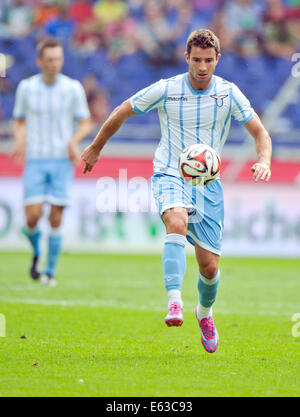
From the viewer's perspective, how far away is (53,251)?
952cm

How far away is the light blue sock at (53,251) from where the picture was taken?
372 inches

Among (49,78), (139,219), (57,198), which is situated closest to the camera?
(57,198)

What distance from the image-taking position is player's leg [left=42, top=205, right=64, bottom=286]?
9.45 m

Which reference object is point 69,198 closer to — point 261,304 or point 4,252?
point 261,304

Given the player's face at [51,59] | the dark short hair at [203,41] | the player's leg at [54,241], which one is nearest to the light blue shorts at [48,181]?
the player's leg at [54,241]

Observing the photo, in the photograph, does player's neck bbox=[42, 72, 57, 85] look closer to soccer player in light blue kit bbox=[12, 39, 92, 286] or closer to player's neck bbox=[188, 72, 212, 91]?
soccer player in light blue kit bbox=[12, 39, 92, 286]

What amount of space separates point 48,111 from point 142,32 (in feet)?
26.5

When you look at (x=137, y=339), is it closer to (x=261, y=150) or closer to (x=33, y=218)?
(x=261, y=150)

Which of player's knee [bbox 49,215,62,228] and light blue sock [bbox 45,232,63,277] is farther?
player's knee [bbox 49,215,62,228]

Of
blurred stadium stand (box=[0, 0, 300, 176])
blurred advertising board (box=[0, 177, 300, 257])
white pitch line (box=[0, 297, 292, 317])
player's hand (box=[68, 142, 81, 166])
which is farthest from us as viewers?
blurred stadium stand (box=[0, 0, 300, 176])

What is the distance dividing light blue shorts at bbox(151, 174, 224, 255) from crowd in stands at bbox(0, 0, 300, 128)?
10592mm

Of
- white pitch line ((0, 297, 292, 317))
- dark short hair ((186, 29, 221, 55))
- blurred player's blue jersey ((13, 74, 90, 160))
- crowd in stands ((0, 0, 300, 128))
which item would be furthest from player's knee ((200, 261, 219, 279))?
crowd in stands ((0, 0, 300, 128))

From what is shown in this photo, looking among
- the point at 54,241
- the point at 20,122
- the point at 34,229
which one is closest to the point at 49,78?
the point at 20,122

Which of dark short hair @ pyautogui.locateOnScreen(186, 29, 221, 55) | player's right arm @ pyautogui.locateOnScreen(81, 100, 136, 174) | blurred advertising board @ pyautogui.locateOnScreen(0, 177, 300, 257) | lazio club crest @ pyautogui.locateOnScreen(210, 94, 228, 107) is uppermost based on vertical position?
dark short hair @ pyautogui.locateOnScreen(186, 29, 221, 55)
